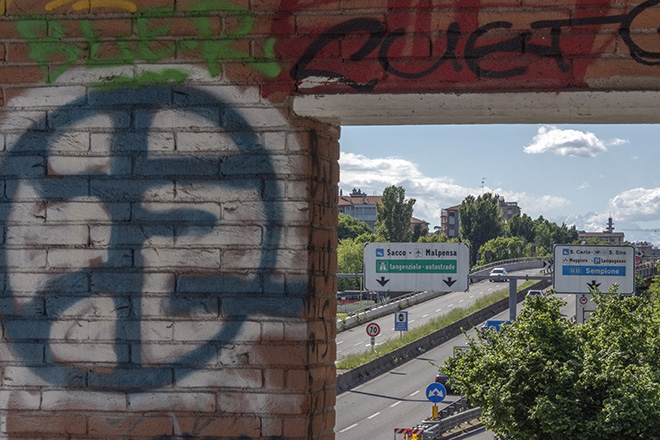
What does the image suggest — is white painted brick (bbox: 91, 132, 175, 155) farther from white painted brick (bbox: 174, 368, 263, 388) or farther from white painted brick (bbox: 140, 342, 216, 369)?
white painted brick (bbox: 174, 368, 263, 388)

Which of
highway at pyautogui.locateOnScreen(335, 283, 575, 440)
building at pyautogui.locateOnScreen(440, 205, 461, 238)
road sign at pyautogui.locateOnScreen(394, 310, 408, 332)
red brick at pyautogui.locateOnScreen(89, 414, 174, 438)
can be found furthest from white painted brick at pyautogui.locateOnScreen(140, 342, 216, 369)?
building at pyautogui.locateOnScreen(440, 205, 461, 238)

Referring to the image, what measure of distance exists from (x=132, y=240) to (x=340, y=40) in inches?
49.4

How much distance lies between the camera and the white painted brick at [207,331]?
12.1ft

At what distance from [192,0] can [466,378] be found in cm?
1497

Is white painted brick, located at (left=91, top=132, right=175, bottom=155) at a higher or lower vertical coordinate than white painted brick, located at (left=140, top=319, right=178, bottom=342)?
higher

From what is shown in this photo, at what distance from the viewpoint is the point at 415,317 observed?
180ft

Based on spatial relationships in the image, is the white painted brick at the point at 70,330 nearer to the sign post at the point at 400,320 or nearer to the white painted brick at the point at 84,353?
the white painted brick at the point at 84,353

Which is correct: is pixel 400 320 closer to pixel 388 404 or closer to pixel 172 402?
pixel 388 404

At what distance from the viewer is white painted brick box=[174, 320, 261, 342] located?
12.1 ft

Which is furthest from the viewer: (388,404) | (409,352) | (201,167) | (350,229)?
(350,229)

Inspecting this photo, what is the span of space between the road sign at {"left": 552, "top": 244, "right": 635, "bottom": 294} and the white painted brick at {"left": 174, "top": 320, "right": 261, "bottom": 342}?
74.4ft

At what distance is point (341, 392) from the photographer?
117 feet

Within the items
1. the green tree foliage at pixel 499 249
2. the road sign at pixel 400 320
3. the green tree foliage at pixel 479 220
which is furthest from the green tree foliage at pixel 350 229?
the road sign at pixel 400 320

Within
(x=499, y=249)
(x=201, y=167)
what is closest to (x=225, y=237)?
(x=201, y=167)
